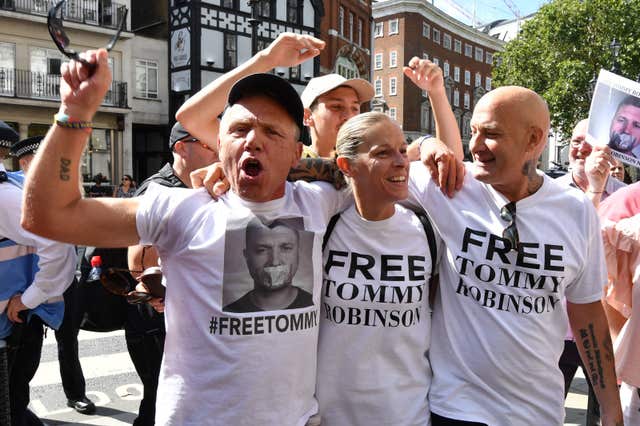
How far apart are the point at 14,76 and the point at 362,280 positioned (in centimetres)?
2324

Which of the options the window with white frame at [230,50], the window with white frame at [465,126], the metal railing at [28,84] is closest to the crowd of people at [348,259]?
the metal railing at [28,84]

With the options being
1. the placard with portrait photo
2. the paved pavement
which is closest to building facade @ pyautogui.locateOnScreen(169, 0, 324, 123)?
the paved pavement

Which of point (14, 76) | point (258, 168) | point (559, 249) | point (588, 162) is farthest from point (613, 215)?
point (14, 76)

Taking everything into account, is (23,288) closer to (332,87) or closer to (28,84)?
(332,87)

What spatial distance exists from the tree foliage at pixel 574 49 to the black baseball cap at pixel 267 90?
96.7 ft

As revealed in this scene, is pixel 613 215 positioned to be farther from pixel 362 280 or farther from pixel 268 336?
pixel 268 336

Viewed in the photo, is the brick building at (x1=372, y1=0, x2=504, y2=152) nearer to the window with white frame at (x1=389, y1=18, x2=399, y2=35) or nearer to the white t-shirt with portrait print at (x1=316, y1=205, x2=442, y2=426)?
the window with white frame at (x1=389, y1=18, x2=399, y2=35)

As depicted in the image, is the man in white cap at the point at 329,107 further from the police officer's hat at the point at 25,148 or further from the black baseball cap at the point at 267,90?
the police officer's hat at the point at 25,148

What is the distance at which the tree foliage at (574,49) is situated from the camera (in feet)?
94.1

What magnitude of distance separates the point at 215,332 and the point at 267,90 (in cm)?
82

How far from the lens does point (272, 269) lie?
199 cm

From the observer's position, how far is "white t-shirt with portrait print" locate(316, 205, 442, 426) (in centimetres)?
218

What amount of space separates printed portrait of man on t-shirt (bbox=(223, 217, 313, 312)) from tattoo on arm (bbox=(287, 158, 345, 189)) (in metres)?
0.34

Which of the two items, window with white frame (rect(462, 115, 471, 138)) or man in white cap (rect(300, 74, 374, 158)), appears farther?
window with white frame (rect(462, 115, 471, 138))
